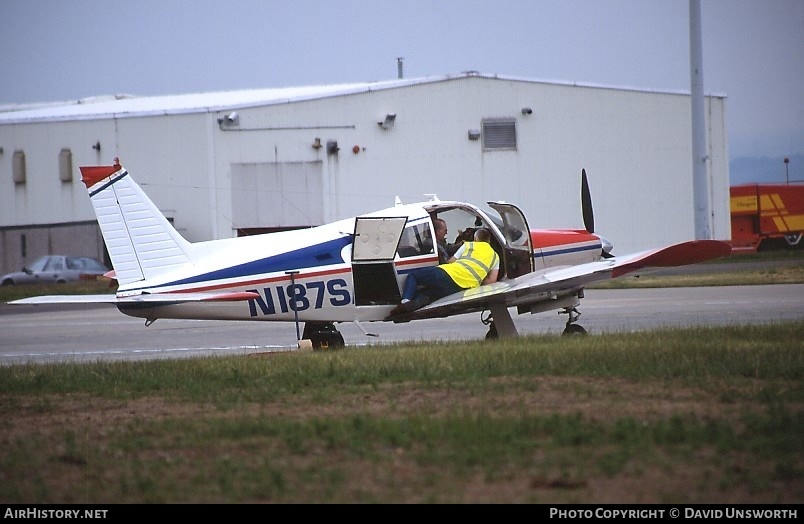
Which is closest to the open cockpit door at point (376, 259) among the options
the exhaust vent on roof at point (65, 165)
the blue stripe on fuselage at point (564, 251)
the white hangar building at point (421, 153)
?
the blue stripe on fuselage at point (564, 251)

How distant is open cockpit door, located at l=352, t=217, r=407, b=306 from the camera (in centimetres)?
1475

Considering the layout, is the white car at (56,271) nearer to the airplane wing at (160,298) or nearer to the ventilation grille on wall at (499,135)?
the ventilation grille on wall at (499,135)

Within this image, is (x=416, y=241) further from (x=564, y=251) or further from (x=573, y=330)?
(x=564, y=251)

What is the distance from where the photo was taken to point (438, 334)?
59.8 ft

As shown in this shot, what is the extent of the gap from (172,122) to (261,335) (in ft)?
84.0

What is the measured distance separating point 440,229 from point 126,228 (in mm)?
4333

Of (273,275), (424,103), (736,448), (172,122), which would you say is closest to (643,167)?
(424,103)

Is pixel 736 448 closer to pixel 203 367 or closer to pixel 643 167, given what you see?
pixel 203 367

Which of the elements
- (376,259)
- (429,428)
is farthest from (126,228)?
(429,428)

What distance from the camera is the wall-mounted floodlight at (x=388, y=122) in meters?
43.0

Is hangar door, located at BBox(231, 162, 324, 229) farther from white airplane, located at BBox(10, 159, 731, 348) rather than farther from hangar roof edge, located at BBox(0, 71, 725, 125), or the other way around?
white airplane, located at BBox(10, 159, 731, 348)

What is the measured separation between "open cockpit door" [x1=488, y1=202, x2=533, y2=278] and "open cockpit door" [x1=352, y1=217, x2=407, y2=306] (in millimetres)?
1901

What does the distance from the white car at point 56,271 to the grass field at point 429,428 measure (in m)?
31.7

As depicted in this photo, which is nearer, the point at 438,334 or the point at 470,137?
the point at 438,334
